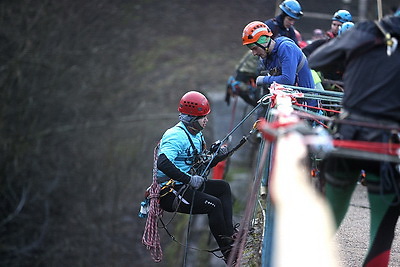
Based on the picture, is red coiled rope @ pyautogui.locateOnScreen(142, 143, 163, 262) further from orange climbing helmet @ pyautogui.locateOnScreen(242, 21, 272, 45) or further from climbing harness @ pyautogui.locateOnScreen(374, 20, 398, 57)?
climbing harness @ pyautogui.locateOnScreen(374, 20, 398, 57)

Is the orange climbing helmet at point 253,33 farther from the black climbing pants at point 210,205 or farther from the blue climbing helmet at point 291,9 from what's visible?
the blue climbing helmet at point 291,9

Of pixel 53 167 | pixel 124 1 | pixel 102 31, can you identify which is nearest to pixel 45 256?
pixel 53 167

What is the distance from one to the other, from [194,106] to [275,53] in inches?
44.3

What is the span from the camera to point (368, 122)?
194 inches

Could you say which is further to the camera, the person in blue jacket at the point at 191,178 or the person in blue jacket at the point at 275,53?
the person in blue jacket at the point at 275,53

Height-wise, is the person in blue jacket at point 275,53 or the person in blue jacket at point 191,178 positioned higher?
the person in blue jacket at point 275,53

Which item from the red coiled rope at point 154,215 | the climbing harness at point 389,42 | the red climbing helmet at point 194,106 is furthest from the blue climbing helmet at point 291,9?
the climbing harness at point 389,42

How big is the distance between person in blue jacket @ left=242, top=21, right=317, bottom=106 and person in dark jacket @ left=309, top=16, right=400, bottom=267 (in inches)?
115

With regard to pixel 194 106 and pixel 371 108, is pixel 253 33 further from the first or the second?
pixel 371 108

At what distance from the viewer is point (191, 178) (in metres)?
7.21

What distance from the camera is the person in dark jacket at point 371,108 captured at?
4.87 meters

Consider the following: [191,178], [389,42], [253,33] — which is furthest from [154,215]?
[389,42]

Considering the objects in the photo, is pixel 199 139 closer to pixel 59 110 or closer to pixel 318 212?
pixel 318 212

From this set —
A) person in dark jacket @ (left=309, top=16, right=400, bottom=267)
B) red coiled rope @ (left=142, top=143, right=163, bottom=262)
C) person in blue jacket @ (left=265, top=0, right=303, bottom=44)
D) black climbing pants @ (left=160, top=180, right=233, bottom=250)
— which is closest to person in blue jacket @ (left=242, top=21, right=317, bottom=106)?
black climbing pants @ (left=160, top=180, right=233, bottom=250)
